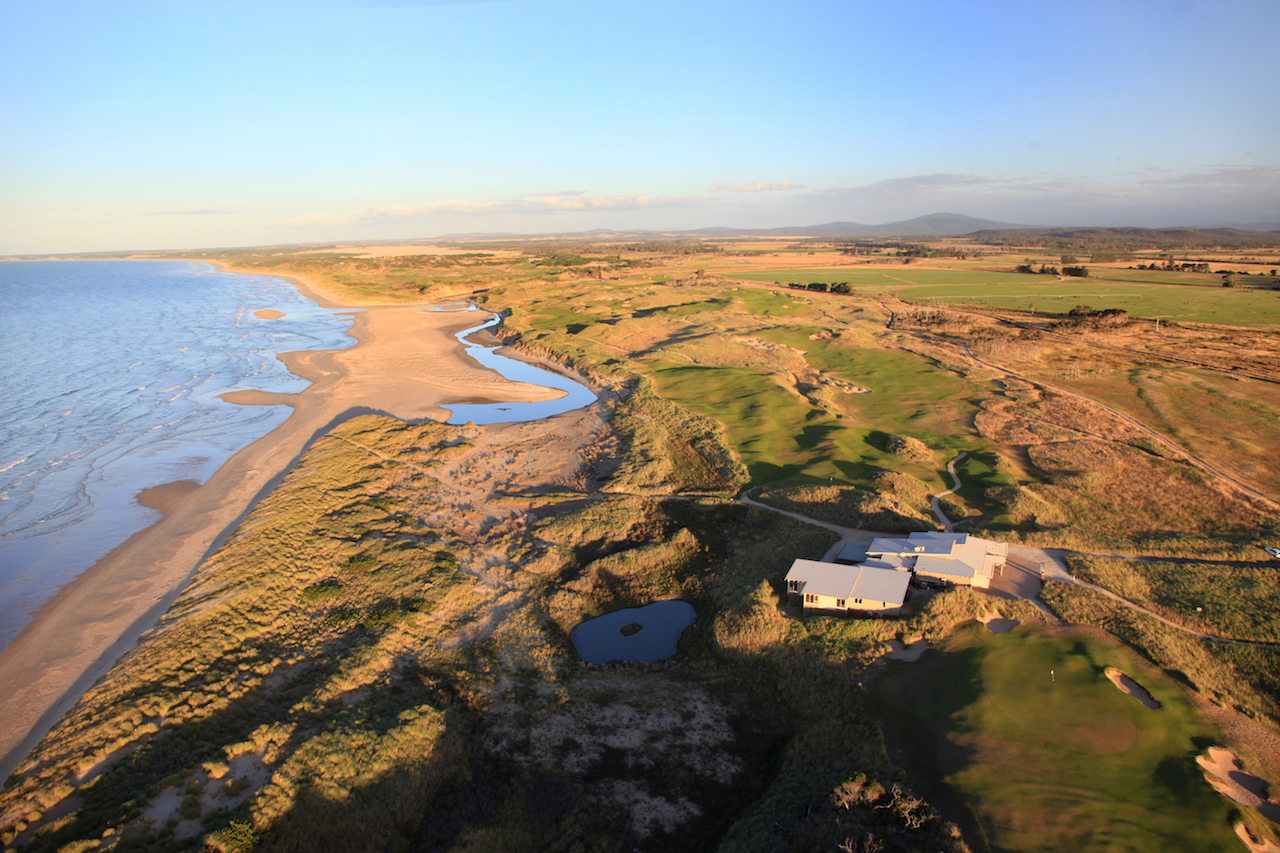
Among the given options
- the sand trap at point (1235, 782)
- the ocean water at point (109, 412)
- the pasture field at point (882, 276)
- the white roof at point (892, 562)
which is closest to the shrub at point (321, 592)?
the ocean water at point (109, 412)

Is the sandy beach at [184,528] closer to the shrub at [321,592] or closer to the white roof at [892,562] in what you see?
the shrub at [321,592]

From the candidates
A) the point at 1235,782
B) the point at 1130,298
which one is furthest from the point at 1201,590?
the point at 1130,298

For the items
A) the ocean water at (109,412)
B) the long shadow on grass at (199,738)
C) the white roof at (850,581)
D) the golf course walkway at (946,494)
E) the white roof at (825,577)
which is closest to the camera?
the long shadow on grass at (199,738)

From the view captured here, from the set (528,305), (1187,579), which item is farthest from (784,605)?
(528,305)

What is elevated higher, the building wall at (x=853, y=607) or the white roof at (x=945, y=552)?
the white roof at (x=945, y=552)

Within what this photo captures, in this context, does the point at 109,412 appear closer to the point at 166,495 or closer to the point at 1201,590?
the point at 166,495

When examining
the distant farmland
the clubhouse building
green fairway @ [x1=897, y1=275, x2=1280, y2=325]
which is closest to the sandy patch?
the clubhouse building

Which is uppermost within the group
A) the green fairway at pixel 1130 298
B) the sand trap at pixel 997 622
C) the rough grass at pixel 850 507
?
the green fairway at pixel 1130 298
